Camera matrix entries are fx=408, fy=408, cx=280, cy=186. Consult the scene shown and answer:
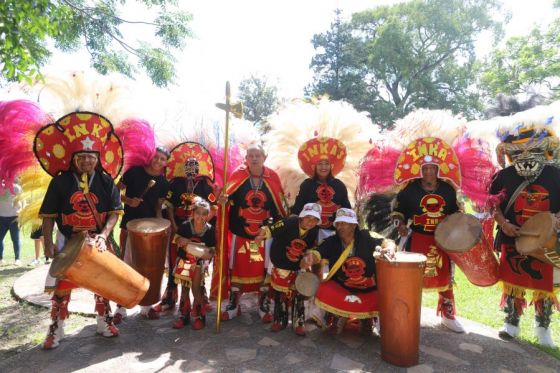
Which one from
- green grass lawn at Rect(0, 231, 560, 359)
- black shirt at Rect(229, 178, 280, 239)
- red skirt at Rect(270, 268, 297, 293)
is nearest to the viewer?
red skirt at Rect(270, 268, 297, 293)

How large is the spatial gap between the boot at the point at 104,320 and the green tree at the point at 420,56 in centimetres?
2653

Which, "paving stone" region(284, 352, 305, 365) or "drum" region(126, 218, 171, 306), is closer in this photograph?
"paving stone" region(284, 352, 305, 365)

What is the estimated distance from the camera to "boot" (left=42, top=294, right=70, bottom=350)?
4035mm

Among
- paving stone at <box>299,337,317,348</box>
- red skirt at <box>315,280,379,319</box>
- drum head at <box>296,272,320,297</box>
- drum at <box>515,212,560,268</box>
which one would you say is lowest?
paving stone at <box>299,337,317,348</box>

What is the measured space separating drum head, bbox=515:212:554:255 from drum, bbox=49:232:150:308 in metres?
3.79

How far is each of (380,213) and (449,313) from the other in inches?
56.9

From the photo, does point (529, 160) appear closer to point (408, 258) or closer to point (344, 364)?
point (408, 258)

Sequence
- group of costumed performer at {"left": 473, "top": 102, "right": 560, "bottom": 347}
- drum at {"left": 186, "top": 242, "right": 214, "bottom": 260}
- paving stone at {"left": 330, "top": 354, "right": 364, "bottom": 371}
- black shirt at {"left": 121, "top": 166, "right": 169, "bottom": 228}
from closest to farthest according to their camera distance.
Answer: paving stone at {"left": 330, "top": 354, "right": 364, "bottom": 371} → group of costumed performer at {"left": 473, "top": 102, "right": 560, "bottom": 347} → drum at {"left": 186, "top": 242, "right": 214, "bottom": 260} → black shirt at {"left": 121, "top": 166, "right": 169, "bottom": 228}

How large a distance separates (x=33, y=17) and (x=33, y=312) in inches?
154

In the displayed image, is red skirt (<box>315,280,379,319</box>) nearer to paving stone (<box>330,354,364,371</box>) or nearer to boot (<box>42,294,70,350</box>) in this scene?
paving stone (<box>330,354,364,371</box>)

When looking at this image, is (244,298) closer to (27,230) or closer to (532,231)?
(27,230)

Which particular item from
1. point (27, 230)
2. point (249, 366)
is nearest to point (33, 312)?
point (27, 230)

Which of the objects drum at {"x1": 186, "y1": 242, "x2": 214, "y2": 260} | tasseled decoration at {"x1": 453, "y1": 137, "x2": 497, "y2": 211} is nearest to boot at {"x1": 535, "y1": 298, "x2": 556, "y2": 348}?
tasseled decoration at {"x1": 453, "y1": 137, "x2": 497, "y2": 211}

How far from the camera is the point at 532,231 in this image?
13.3ft
